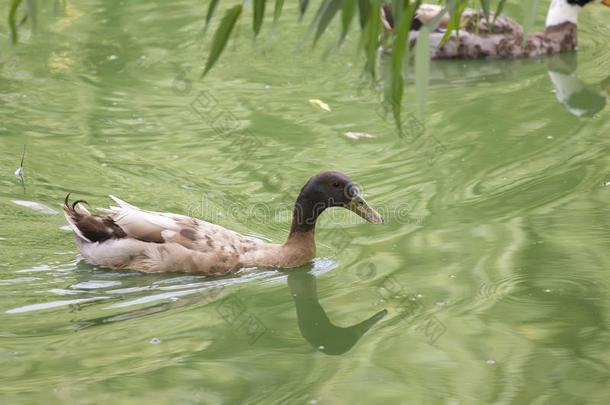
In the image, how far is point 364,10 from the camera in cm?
337

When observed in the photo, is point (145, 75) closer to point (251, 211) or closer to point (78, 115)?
point (78, 115)

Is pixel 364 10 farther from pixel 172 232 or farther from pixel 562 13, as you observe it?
pixel 562 13

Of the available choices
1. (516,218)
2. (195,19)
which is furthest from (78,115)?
(516,218)

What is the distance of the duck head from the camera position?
23.0 ft

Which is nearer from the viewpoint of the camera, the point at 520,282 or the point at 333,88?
the point at 520,282

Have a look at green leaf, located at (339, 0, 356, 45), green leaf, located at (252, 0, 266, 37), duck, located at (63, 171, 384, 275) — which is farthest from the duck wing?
green leaf, located at (339, 0, 356, 45)

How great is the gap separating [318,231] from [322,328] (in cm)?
189

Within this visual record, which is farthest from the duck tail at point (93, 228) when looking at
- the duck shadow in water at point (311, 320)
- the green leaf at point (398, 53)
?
the green leaf at point (398, 53)

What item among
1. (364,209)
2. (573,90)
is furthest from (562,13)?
(364,209)

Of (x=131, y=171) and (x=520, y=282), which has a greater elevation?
(x=520, y=282)

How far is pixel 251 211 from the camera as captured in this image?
811cm

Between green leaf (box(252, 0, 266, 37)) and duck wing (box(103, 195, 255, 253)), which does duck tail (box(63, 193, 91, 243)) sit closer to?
duck wing (box(103, 195, 255, 253))

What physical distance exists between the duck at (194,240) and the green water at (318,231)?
12 cm

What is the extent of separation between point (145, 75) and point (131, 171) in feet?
10.5
